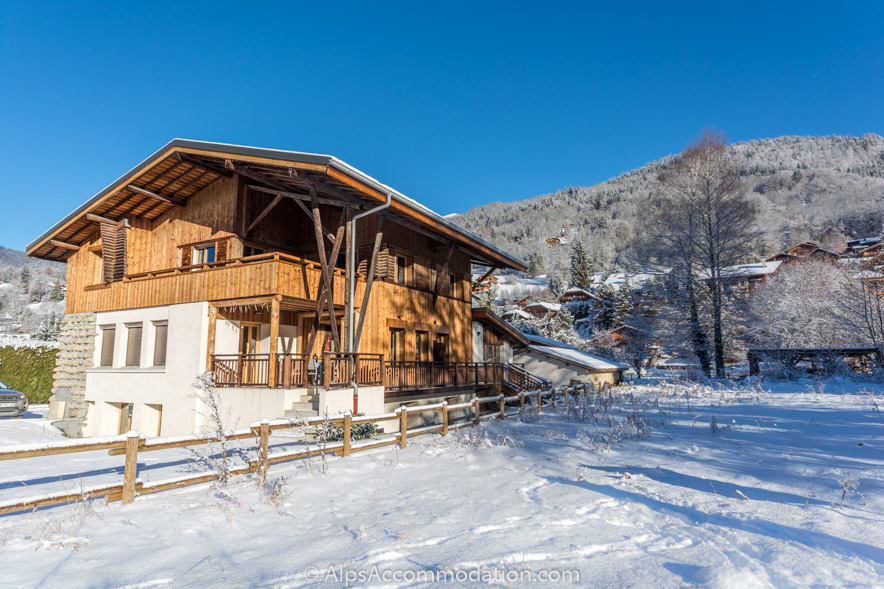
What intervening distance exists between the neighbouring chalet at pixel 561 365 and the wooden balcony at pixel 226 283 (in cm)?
1771

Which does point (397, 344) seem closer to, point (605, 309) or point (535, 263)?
point (605, 309)

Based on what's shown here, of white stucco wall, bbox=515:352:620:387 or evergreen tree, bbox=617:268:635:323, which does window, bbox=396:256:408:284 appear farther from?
evergreen tree, bbox=617:268:635:323

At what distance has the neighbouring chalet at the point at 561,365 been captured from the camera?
29.0 meters

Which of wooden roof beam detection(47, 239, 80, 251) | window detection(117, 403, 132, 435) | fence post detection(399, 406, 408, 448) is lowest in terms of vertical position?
Result: window detection(117, 403, 132, 435)

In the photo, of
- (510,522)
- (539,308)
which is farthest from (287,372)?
(539,308)

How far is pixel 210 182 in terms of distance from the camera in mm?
17094

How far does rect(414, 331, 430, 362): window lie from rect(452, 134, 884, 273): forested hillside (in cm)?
6255

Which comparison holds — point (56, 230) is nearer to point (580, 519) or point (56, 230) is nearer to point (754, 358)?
point (580, 519)

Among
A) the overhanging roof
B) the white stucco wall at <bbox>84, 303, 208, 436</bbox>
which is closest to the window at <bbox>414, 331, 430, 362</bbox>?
the overhanging roof

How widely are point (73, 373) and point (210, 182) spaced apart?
9.85 meters

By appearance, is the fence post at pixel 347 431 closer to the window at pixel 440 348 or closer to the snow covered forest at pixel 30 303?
the window at pixel 440 348

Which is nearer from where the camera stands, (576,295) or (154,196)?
(154,196)

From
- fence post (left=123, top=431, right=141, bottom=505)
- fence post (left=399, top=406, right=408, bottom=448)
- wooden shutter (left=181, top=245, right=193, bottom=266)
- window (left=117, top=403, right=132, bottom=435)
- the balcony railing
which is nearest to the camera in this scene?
fence post (left=123, top=431, right=141, bottom=505)

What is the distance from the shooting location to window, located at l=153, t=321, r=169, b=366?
16.8 metres
